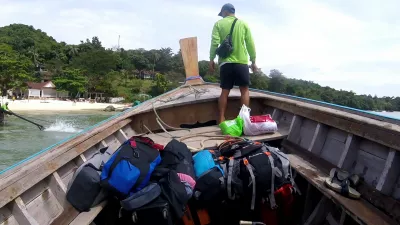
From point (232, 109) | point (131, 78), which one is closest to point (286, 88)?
point (232, 109)

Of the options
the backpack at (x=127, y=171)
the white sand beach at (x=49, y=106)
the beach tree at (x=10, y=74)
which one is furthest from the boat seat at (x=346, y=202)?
the beach tree at (x=10, y=74)

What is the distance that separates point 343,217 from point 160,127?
105 inches

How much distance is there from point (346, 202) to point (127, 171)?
1.42 m

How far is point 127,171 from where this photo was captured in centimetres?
220

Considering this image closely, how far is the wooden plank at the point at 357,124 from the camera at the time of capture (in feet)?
6.81

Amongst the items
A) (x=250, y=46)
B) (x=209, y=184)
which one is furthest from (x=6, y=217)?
(x=250, y=46)

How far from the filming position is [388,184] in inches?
83.2

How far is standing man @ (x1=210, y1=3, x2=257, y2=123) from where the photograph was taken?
4391mm

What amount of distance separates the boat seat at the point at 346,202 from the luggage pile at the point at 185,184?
227 mm

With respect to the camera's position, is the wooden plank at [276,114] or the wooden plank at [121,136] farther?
the wooden plank at [276,114]

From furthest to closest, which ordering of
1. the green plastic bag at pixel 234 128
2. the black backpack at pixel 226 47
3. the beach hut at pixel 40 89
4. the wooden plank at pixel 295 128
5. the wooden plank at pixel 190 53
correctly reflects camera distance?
the beach hut at pixel 40 89 → the wooden plank at pixel 190 53 → the black backpack at pixel 226 47 → the green plastic bag at pixel 234 128 → the wooden plank at pixel 295 128

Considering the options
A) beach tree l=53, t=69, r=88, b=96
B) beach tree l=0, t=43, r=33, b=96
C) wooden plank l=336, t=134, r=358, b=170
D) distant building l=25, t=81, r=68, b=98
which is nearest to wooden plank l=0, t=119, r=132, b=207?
wooden plank l=336, t=134, r=358, b=170

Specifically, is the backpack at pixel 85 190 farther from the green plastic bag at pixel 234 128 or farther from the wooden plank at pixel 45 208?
the green plastic bag at pixel 234 128

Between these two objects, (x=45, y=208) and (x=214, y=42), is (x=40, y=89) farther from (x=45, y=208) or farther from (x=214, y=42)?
(x=45, y=208)
